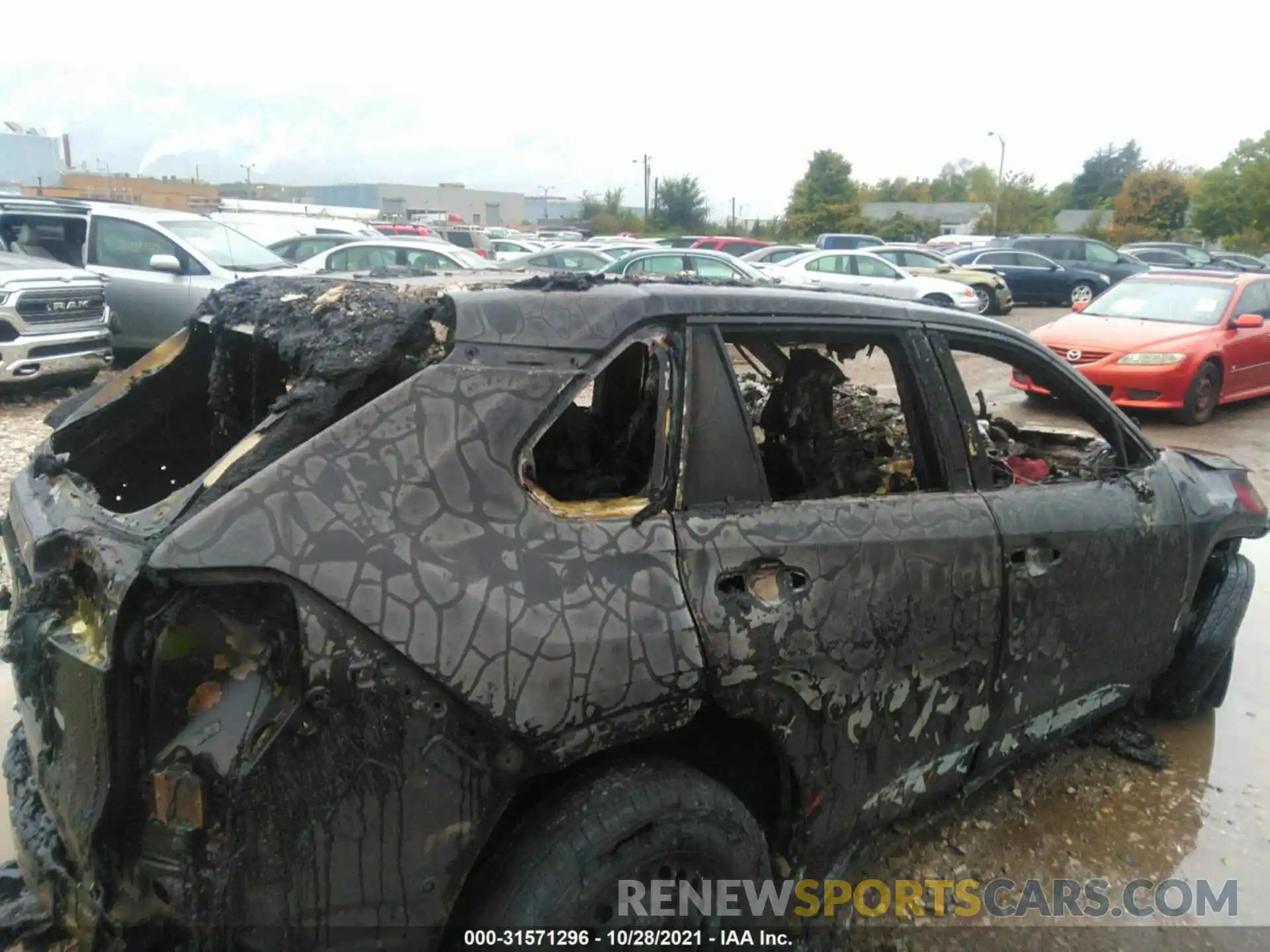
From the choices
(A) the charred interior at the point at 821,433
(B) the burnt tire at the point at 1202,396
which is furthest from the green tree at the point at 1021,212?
(A) the charred interior at the point at 821,433

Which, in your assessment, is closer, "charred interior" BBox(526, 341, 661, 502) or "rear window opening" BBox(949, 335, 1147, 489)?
"charred interior" BBox(526, 341, 661, 502)

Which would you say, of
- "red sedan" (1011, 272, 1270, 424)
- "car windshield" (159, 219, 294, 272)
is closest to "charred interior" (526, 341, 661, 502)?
"red sedan" (1011, 272, 1270, 424)

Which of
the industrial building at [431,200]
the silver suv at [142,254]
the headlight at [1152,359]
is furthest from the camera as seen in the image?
the industrial building at [431,200]

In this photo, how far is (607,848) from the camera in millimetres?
1936

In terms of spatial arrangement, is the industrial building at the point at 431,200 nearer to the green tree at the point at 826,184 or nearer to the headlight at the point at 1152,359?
the green tree at the point at 826,184

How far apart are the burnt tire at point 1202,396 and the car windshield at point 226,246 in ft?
32.0

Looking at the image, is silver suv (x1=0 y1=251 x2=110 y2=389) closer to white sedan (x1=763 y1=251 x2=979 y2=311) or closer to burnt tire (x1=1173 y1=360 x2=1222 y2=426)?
burnt tire (x1=1173 y1=360 x2=1222 y2=426)

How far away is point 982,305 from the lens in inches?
769

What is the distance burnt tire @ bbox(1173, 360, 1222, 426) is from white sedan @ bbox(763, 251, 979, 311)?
7.42 metres

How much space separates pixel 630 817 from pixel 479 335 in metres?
1.07

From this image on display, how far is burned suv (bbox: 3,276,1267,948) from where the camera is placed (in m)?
1.70

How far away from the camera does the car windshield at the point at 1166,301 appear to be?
10375 millimetres

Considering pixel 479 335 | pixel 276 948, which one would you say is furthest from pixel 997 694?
pixel 276 948

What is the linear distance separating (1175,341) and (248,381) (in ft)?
31.8
